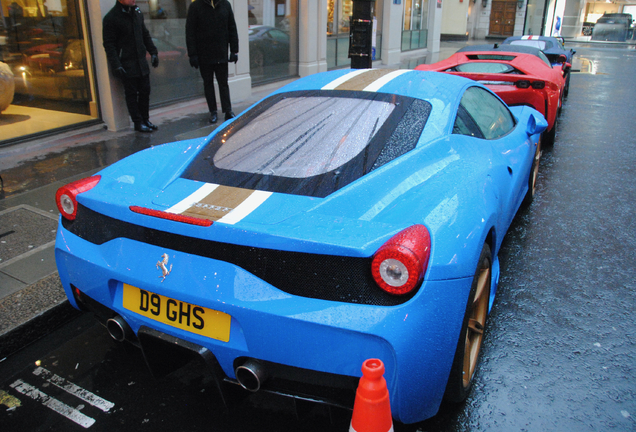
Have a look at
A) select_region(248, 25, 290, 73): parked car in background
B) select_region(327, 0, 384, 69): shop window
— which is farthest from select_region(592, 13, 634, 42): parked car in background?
select_region(248, 25, 290, 73): parked car in background

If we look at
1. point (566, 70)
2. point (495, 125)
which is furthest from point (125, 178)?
point (566, 70)

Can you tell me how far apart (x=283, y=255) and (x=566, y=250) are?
3056 millimetres

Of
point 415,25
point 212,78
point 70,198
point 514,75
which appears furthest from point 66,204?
point 415,25

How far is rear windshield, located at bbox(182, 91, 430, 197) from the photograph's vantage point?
7.76 ft

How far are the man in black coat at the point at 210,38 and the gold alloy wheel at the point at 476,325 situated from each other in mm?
6181

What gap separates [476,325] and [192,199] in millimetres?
1420

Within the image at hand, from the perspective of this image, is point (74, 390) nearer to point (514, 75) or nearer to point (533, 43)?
point (514, 75)

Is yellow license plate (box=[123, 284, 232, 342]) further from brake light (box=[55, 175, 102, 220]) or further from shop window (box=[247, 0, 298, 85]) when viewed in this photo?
shop window (box=[247, 0, 298, 85])

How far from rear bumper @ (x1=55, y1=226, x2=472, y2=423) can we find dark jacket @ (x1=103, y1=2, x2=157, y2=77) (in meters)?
5.49

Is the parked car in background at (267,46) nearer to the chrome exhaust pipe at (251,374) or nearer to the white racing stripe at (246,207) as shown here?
the white racing stripe at (246,207)

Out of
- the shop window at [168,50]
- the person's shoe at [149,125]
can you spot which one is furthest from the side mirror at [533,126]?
the shop window at [168,50]

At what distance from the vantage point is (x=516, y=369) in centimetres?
261

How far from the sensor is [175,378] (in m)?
2.54

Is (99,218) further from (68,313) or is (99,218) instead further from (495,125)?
(495,125)
